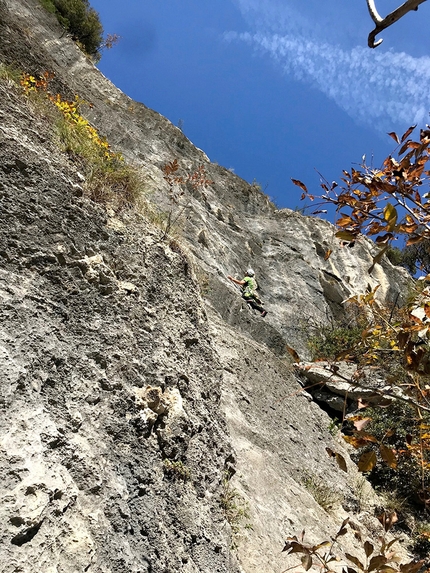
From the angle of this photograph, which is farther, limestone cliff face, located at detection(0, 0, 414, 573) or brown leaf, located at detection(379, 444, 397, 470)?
limestone cliff face, located at detection(0, 0, 414, 573)

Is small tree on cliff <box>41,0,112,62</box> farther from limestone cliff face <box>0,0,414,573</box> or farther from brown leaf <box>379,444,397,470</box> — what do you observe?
brown leaf <box>379,444,397,470</box>

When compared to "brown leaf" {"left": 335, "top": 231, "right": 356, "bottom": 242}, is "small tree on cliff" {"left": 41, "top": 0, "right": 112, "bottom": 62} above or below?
above

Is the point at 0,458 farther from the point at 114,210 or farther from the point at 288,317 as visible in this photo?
the point at 288,317

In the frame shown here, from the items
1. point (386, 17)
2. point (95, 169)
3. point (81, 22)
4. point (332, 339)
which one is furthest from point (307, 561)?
point (81, 22)

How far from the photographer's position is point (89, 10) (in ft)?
61.4

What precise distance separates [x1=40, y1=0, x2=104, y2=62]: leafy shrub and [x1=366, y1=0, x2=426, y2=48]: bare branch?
18538 millimetres

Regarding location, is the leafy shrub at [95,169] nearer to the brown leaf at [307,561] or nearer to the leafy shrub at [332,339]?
the brown leaf at [307,561]

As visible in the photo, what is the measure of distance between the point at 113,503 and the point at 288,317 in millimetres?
11431

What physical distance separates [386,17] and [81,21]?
20.0 metres

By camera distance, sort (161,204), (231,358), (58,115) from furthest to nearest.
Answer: (161,204) → (231,358) → (58,115)

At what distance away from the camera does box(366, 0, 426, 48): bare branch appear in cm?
167

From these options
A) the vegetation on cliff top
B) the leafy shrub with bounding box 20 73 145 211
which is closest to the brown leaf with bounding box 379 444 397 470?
the leafy shrub with bounding box 20 73 145 211

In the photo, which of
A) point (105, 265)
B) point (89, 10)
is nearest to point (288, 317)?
point (105, 265)

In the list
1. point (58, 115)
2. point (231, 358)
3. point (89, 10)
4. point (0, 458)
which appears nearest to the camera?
point (0, 458)
